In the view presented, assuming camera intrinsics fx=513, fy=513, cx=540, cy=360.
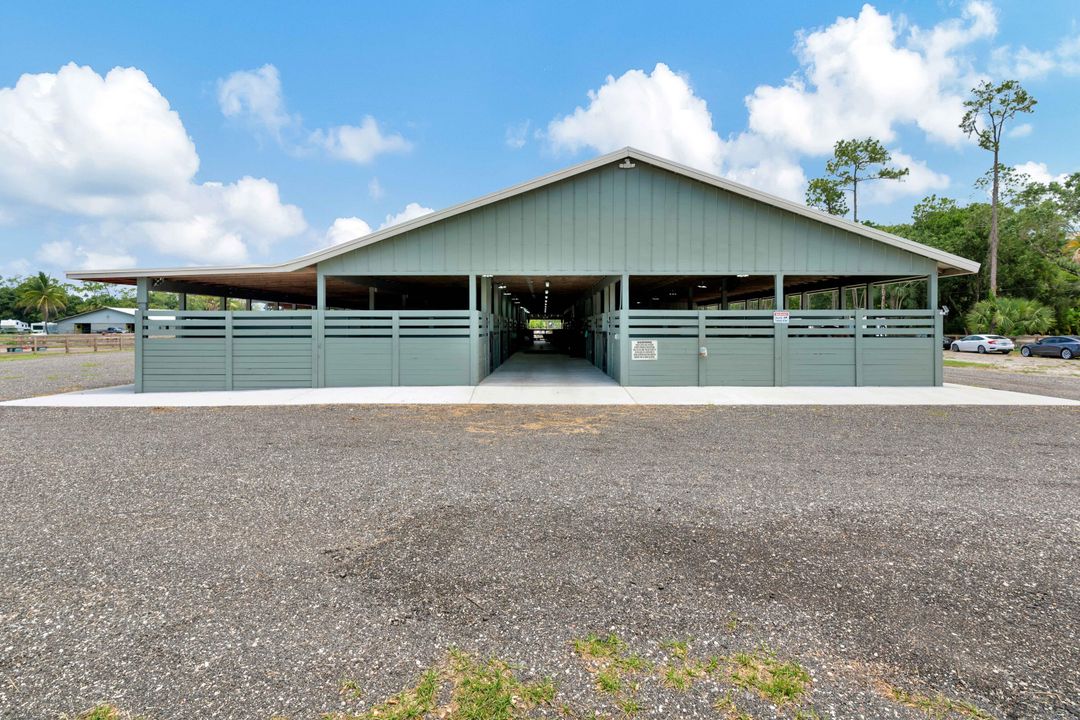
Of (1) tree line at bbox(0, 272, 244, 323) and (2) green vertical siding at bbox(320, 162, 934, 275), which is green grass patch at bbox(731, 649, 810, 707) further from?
(1) tree line at bbox(0, 272, 244, 323)

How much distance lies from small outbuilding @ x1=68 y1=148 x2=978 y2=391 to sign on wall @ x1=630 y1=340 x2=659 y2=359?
0.09ft

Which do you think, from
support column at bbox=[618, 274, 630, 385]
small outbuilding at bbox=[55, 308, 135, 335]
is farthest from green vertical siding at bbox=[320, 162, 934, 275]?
small outbuilding at bbox=[55, 308, 135, 335]

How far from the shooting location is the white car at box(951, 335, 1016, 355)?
27.6m

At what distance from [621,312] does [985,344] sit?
2703 centimetres

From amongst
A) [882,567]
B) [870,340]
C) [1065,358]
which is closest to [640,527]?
[882,567]

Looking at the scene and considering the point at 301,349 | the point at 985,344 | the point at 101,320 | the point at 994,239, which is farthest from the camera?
the point at 101,320

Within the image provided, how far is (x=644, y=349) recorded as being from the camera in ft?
42.6

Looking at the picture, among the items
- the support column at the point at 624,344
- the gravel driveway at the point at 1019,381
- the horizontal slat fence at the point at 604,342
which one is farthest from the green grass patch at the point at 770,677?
the gravel driveway at the point at 1019,381

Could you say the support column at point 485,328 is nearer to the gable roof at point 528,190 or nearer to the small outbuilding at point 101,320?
the gable roof at point 528,190

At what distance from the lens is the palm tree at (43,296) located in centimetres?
6500

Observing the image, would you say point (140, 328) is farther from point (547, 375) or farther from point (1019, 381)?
point (1019, 381)

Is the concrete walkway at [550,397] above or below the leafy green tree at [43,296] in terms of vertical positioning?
below

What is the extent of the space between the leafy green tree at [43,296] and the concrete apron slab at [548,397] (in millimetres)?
74314

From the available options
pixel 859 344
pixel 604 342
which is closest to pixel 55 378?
pixel 604 342
